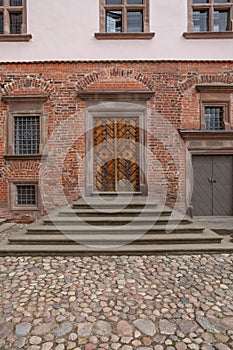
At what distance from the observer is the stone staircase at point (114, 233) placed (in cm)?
413

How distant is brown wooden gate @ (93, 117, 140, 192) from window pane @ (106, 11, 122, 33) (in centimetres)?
305

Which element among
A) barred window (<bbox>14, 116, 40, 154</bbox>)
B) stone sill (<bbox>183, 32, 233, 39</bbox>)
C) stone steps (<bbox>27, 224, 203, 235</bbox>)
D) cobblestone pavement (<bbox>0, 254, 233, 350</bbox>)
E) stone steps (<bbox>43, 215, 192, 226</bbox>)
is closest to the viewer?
cobblestone pavement (<bbox>0, 254, 233, 350</bbox>)

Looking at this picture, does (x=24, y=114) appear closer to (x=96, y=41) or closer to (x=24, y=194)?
(x=24, y=194)

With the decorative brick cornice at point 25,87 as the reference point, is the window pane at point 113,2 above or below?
above

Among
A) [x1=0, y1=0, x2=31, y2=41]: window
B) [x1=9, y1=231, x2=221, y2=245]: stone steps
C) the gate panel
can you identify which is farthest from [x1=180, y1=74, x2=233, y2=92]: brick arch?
[x1=0, y1=0, x2=31, y2=41]: window

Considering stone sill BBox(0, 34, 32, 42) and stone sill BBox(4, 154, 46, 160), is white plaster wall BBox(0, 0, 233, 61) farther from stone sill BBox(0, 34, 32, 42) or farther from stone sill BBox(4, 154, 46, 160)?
stone sill BBox(4, 154, 46, 160)

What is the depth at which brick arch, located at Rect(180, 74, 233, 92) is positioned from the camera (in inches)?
276

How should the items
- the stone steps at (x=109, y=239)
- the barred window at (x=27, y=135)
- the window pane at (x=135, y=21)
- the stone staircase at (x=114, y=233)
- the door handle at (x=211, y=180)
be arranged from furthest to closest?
the window pane at (x=135, y=21), the barred window at (x=27, y=135), the door handle at (x=211, y=180), the stone steps at (x=109, y=239), the stone staircase at (x=114, y=233)

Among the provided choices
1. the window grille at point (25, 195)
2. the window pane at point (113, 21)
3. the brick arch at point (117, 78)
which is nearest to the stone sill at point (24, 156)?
the window grille at point (25, 195)

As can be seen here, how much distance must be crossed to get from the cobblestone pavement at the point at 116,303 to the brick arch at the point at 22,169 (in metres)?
3.53

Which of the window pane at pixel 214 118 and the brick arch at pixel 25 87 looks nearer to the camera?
the brick arch at pixel 25 87

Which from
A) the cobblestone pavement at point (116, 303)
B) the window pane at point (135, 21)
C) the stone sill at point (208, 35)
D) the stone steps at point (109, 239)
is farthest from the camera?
the window pane at point (135, 21)

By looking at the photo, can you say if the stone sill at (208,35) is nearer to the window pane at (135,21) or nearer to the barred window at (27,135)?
the window pane at (135,21)

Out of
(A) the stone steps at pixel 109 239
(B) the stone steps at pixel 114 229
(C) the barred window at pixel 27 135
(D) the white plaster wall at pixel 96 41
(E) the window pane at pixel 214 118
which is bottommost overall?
(A) the stone steps at pixel 109 239
